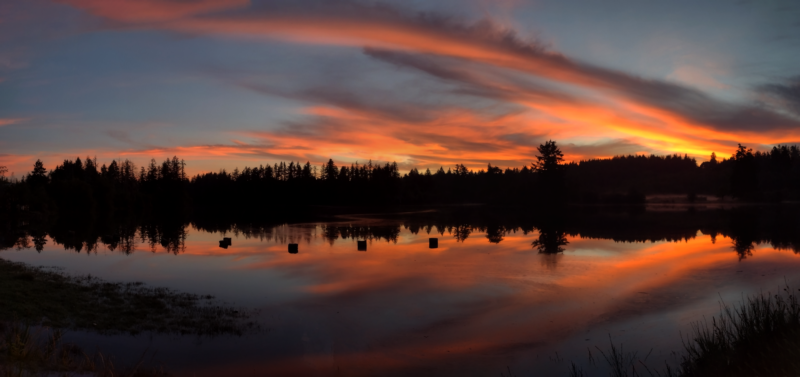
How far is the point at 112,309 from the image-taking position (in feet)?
39.7

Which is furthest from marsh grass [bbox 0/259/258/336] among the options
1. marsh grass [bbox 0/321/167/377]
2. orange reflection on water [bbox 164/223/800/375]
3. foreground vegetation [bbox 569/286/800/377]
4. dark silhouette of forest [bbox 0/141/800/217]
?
dark silhouette of forest [bbox 0/141/800/217]

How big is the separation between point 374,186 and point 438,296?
337 feet

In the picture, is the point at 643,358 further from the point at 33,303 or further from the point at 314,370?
the point at 33,303

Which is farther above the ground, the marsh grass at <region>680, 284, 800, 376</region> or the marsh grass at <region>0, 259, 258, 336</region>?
the marsh grass at <region>680, 284, 800, 376</region>

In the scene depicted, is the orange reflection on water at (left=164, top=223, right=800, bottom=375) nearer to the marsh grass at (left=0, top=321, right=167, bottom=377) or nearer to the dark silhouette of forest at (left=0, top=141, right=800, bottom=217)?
the marsh grass at (left=0, top=321, right=167, bottom=377)

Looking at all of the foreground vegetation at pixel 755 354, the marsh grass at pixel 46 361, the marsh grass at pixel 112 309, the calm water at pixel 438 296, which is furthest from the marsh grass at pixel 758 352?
the marsh grass at pixel 112 309

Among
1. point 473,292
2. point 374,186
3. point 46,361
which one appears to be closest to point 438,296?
point 473,292

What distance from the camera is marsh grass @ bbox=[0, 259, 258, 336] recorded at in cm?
1055

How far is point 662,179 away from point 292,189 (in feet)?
365

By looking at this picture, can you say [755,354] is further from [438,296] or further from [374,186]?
[374,186]

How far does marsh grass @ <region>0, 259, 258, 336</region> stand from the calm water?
59 centimetres

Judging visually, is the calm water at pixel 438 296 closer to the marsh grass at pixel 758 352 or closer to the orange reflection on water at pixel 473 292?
the orange reflection on water at pixel 473 292

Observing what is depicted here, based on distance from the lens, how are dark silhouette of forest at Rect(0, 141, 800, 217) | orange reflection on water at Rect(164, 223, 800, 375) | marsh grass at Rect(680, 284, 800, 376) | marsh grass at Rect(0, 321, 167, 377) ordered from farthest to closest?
dark silhouette of forest at Rect(0, 141, 800, 217), orange reflection on water at Rect(164, 223, 800, 375), marsh grass at Rect(0, 321, 167, 377), marsh grass at Rect(680, 284, 800, 376)

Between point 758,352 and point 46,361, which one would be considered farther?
point 46,361
